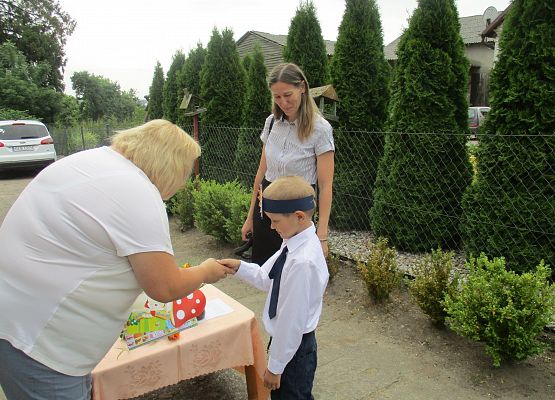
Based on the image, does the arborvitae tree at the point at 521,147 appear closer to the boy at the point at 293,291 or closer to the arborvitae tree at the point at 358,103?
the arborvitae tree at the point at 358,103

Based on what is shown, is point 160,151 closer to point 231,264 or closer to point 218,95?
point 231,264

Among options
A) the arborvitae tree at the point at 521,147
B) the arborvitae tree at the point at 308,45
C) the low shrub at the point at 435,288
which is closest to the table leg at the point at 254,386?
the low shrub at the point at 435,288

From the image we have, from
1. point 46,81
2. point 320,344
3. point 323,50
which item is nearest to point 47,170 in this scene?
point 320,344

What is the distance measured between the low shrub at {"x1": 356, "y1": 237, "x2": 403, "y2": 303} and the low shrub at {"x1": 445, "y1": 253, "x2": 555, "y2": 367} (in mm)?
874

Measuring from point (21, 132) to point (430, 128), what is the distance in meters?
11.7

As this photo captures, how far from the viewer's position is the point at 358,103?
19.4 ft

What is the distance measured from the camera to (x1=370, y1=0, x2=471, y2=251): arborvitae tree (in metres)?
4.70

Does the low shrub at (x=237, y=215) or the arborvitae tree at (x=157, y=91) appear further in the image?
the arborvitae tree at (x=157, y=91)

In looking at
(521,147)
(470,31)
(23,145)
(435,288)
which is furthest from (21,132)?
(470,31)

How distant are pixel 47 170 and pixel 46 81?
2758 cm

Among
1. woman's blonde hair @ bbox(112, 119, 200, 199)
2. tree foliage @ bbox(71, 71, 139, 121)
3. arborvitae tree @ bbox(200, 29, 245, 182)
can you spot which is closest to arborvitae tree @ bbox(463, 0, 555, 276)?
woman's blonde hair @ bbox(112, 119, 200, 199)

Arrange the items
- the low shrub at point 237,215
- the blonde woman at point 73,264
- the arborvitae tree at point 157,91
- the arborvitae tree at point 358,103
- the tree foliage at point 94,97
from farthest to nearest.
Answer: the tree foliage at point 94,97
the arborvitae tree at point 157,91
the arborvitae tree at point 358,103
the low shrub at point 237,215
the blonde woman at point 73,264

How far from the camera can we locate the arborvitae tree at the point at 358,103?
5812 millimetres

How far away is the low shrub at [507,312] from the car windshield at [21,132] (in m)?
12.8
